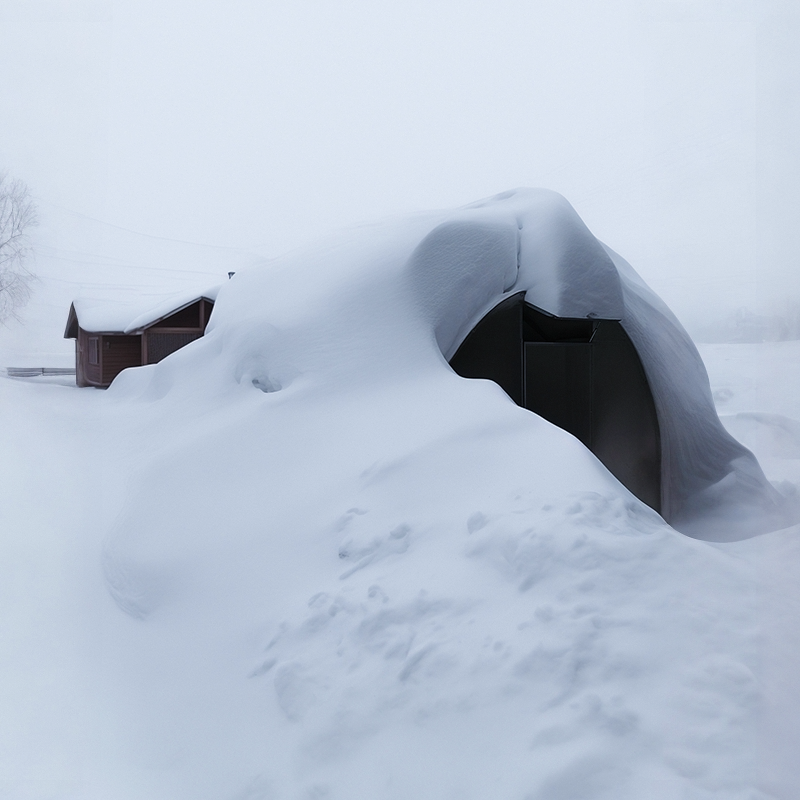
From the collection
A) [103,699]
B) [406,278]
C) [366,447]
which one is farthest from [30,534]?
[406,278]

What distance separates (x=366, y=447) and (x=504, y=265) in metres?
2.81

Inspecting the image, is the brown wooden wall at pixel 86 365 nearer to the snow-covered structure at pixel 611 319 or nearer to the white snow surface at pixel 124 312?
the white snow surface at pixel 124 312

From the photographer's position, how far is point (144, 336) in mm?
18500

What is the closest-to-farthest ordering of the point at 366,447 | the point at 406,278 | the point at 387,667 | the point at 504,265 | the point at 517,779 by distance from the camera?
the point at 517,779
the point at 387,667
the point at 366,447
the point at 406,278
the point at 504,265

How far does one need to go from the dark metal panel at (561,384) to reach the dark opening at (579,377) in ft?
0.04

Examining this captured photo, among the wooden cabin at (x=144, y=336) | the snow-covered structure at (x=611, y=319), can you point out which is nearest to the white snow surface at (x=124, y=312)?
the wooden cabin at (x=144, y=336)

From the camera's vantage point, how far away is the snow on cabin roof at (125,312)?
1814 cm

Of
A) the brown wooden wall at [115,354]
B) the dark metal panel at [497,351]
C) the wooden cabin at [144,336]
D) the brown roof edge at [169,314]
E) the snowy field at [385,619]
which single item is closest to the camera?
the snowy field at [385,619]

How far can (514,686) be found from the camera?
8.39ft

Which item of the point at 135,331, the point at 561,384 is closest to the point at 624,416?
the point at 561,384

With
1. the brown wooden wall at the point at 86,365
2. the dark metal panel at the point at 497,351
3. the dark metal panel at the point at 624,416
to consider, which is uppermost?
the dark metal panel at the point at 497,351

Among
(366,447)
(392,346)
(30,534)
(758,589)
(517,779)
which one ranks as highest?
(392,346)

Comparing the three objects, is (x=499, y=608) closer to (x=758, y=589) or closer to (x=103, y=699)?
(x=758, y=589)

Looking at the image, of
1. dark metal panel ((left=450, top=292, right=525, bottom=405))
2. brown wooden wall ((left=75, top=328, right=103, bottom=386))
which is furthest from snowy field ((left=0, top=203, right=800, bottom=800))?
brown wooden wall ((left=75, top=328, right=103, bottom=386))
